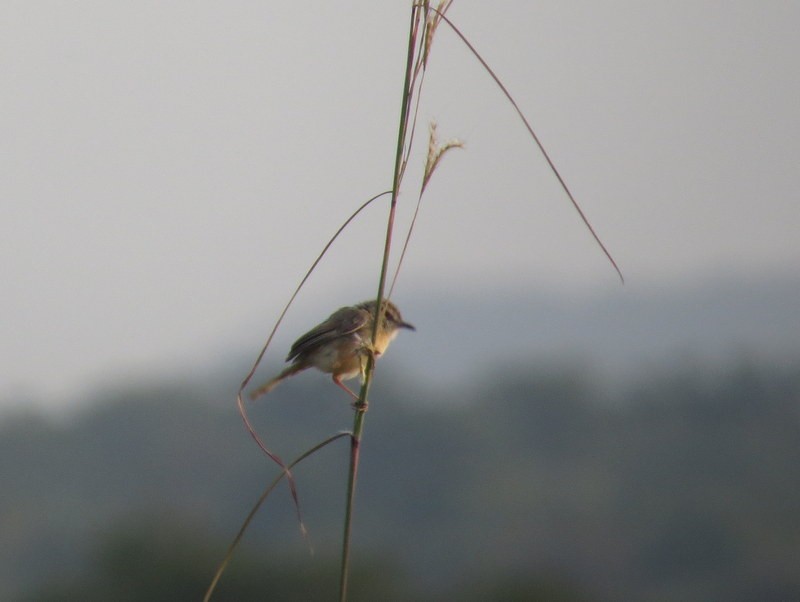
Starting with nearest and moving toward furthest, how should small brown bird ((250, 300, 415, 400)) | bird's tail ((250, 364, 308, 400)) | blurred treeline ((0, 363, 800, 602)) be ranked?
bird's tail ((250, 364, 308, 400))
small brown bird ((250, 300, 415, 400))
blurred treeline ((0, 363, 800, 602))

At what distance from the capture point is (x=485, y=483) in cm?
7581

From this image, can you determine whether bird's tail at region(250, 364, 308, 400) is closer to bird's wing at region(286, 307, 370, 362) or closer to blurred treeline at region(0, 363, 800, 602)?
bird's wing at region(286, 307, 370, 362)

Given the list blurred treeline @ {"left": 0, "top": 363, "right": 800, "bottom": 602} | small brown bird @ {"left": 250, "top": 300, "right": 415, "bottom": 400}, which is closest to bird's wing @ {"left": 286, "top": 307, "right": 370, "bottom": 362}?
small brown bird @ {"left": 250, "top": 300, "right": 415, "bottom": 400}

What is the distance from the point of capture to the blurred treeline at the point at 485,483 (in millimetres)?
62531

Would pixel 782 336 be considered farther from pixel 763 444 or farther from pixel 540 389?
pixel 540 389

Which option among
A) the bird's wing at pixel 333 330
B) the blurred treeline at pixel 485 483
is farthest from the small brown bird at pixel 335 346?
the blurred treeline at pixel 485 483

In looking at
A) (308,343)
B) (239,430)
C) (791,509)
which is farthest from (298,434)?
(308,343)

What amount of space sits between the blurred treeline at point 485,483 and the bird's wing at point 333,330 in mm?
48566

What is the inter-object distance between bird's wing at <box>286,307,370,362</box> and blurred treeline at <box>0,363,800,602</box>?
4857 cm

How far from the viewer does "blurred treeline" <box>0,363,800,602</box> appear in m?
62.5

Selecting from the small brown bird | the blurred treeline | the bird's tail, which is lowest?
the bird's tail

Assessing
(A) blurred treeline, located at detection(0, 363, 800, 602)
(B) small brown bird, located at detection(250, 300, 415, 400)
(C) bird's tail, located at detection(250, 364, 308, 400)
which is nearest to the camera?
(C) bird's tail, located at detection(250, 364, 308, 400)

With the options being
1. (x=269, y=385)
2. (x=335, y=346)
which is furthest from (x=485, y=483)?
(x=269, y=385)

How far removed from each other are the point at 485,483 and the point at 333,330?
70.5m
